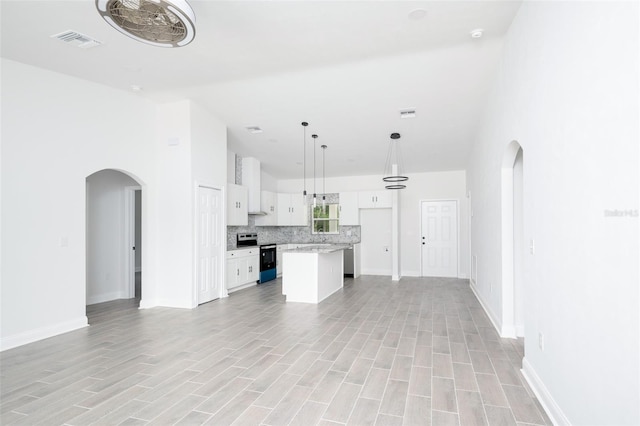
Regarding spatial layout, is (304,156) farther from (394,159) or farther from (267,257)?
(267,257)

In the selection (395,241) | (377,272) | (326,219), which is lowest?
(377,272)

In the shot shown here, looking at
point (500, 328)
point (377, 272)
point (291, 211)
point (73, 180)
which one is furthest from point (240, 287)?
point (500, 328)

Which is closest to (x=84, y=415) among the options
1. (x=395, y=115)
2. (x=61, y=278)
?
(x=61, y=278)

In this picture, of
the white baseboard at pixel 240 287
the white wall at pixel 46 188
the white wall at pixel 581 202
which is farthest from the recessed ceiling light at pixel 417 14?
the white baseboard at pixel 240 287

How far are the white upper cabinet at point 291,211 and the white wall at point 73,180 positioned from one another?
127 inches

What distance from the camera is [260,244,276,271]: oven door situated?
26.0ft

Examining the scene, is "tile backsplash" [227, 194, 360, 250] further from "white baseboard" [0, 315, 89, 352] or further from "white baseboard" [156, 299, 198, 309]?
"white baseboard" [0, 315, 89, 352]

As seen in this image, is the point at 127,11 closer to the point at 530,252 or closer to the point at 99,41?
the point at 99,41

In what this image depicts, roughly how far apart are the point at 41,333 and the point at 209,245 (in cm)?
244

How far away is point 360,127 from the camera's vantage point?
649cm

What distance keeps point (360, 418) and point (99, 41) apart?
4.39 meters

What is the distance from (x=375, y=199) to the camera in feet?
28.9

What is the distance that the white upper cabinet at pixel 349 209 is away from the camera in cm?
901

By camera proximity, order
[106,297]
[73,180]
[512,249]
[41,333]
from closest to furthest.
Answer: [512,249]
[41,333]
[73,180]
[106,297]
